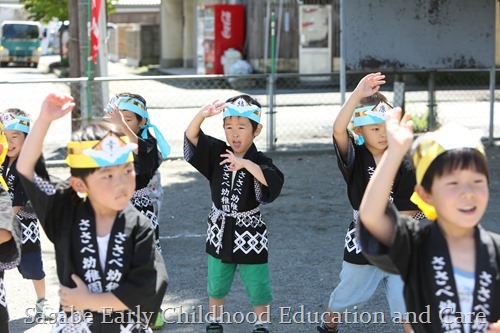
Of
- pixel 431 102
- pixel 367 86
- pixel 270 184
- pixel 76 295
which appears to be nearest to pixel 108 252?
pixel 76 295

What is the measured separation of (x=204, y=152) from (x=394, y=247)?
2433 millimetres

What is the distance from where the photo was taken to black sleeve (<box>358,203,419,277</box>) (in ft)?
10.2

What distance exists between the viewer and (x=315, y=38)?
2364cm

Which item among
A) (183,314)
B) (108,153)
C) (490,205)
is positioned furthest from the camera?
(490,205)

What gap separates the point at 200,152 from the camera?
5.39 meters

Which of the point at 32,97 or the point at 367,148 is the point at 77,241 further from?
the point at 32,97

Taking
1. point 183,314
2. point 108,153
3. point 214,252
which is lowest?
point 183,314

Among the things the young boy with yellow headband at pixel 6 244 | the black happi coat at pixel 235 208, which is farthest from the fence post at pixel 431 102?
the young boy with yellow headband at pixel 6 244

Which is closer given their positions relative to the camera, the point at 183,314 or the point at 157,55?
the point at 183,314

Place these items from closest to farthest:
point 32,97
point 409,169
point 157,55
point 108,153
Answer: point 108,153 → point 409,169 → point 32,97 → point 157,55

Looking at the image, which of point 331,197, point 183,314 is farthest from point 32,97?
point 183,314

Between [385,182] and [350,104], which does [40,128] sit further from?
[350,104]

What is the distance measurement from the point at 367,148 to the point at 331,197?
185 inches

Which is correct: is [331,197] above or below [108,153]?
below
